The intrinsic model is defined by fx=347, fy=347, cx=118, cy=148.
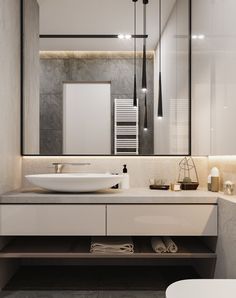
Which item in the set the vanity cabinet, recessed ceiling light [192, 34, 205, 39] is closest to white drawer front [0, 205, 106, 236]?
the vanity cabinet

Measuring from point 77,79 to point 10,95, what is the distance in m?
0.58

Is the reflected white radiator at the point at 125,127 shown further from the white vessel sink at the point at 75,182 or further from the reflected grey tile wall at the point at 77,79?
the white vessel sink at the point at 75,182

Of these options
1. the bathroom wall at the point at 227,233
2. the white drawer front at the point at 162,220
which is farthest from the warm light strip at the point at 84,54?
the white drawer front at the point at 162,220

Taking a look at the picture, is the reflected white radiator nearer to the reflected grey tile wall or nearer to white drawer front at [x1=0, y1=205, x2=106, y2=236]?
the reflected grey tile wall

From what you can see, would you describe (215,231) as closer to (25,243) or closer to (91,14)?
(25,243)

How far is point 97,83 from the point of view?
2900mm

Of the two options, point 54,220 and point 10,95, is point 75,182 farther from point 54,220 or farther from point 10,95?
point 10,95

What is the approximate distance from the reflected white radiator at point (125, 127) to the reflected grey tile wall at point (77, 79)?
1.7 inches

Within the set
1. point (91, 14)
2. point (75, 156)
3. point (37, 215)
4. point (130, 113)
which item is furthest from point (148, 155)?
point (91, 14)

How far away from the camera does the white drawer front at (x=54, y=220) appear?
229 centimetres

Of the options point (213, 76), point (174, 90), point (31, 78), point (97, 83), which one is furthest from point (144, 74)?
point (31, 78)

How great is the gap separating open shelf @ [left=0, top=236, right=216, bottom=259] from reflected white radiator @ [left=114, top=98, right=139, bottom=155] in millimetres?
737

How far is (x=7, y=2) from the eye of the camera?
99.9 inches

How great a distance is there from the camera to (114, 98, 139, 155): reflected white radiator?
9.46ft
